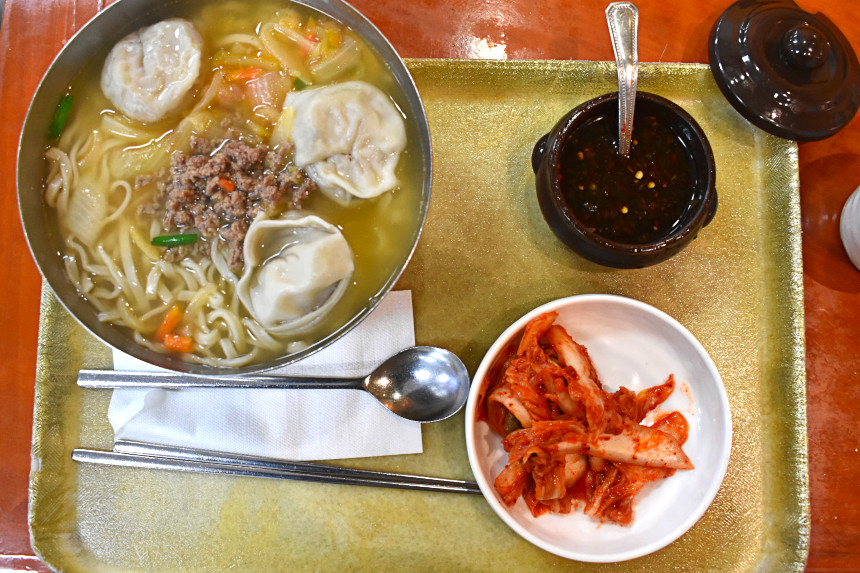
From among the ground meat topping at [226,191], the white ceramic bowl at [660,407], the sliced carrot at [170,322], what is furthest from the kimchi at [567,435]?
the sliced carrot at [170,322]

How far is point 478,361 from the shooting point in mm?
2367

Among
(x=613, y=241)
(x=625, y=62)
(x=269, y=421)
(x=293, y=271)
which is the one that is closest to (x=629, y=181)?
(x=613, y=241)

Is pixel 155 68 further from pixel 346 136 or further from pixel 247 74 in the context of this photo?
pixel 346 136

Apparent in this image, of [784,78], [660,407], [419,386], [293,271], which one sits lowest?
[660,407]

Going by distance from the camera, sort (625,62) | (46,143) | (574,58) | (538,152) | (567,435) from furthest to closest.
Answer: (574,58)
(538,152)
(625,62)
(567,435)
(46,143)

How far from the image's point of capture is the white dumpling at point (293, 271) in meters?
1.99

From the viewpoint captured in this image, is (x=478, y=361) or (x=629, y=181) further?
(x=478, y=361)

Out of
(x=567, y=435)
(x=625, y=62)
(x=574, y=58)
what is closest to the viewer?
(x=567, y=435)

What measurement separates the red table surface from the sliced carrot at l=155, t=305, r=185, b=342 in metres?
0.80

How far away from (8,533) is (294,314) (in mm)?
1530

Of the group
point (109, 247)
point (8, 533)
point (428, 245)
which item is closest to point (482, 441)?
point (428, 245)

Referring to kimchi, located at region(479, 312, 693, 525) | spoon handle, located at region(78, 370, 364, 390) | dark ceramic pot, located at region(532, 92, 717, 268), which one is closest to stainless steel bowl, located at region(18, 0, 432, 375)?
spoon handle, located at region(78, 370, 364, 390)

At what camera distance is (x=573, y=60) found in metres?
2.51

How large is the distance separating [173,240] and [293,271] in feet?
1.43
